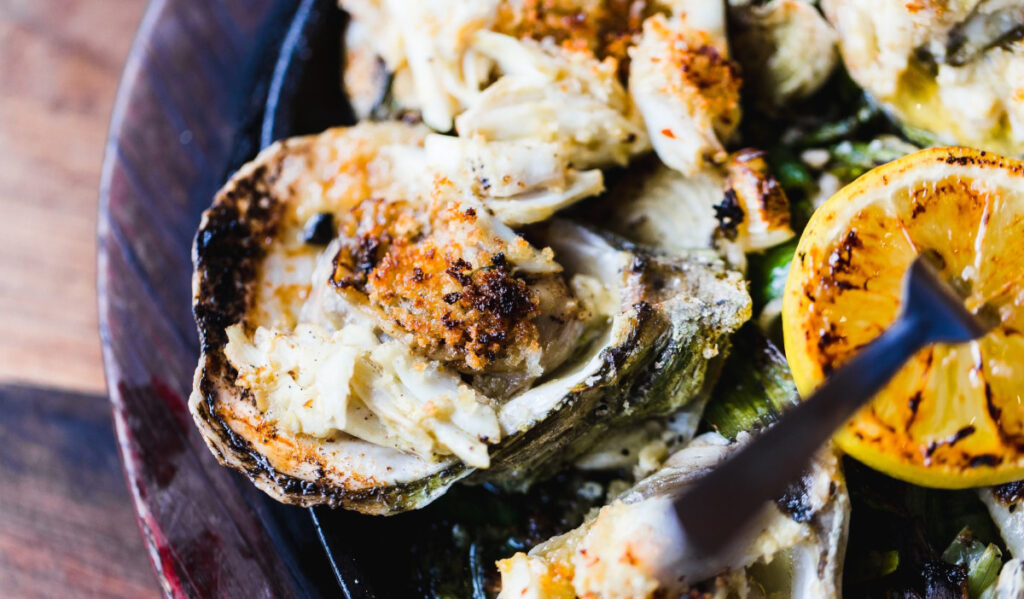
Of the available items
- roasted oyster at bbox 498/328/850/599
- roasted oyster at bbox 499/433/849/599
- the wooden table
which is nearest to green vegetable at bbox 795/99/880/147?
roasted oyster at bbox 498/328/850/599

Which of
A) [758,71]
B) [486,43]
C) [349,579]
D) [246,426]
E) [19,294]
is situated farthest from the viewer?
[19,294]

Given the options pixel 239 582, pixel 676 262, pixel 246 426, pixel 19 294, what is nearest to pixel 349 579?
pixel 239 582

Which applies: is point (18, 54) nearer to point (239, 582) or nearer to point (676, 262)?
point (239, 582)

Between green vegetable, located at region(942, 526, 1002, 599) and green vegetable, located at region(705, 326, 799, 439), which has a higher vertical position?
green vegetable, located at region(705, 326, 799, 439)

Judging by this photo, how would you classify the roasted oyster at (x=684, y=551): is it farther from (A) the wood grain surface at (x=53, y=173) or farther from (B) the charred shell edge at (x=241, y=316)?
(A) the wood grain surface at (x=53, y=173)

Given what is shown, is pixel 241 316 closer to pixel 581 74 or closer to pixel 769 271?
pixel 581 74

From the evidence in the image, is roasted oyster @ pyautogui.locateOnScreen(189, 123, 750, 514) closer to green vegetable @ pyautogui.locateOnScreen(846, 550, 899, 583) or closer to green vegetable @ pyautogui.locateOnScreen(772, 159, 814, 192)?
green vegetable @ pyautogui.locateOnScreen(772, 159, 814, 192)

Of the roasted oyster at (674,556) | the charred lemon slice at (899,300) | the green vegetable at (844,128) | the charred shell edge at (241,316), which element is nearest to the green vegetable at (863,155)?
the green vegetable at (844,128)
